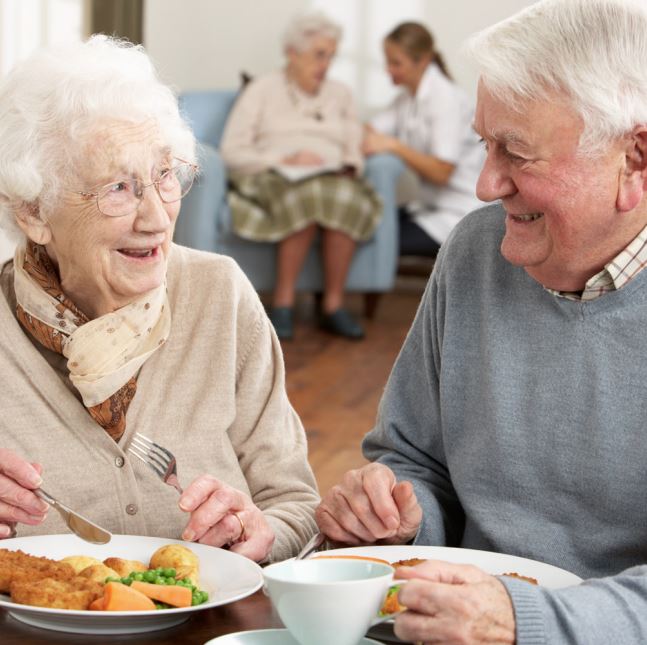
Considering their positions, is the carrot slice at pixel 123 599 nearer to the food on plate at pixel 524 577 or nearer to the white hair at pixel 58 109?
the food on plate at pixel 524 577

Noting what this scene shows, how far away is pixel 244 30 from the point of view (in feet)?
24.7

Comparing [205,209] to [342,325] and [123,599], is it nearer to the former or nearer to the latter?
[342,325]

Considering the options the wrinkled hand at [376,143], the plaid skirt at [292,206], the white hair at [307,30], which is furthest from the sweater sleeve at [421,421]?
the white hair at [307,30]

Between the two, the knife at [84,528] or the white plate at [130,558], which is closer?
the white plate at [130,558]

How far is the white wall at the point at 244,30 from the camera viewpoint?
7.38 metres

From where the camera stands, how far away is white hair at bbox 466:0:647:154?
1.21 meters

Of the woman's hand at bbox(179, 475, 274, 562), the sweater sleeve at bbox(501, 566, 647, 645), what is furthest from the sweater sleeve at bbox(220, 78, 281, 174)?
the sweater sleeve at bbox(501, 566, 647, 645)

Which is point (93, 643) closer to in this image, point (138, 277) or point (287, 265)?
point (138, 277)

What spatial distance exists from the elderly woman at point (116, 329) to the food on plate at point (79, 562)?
0.30 meters

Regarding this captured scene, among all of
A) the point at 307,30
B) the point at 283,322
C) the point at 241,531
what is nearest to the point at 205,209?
the point at 283,322

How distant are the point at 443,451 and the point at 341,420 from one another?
2.80 meters

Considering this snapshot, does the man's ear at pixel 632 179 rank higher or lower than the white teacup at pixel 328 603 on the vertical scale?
higher

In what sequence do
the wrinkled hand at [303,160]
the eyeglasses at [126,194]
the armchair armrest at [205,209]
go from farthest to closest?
the wrinkled hand at [303,160] < the armchair armrest at [205,209] < the eyeglasses at [126,194]

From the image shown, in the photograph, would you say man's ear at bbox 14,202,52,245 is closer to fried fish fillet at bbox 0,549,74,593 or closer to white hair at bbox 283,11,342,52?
fried fish fillet at bbox 0,549,74,593
